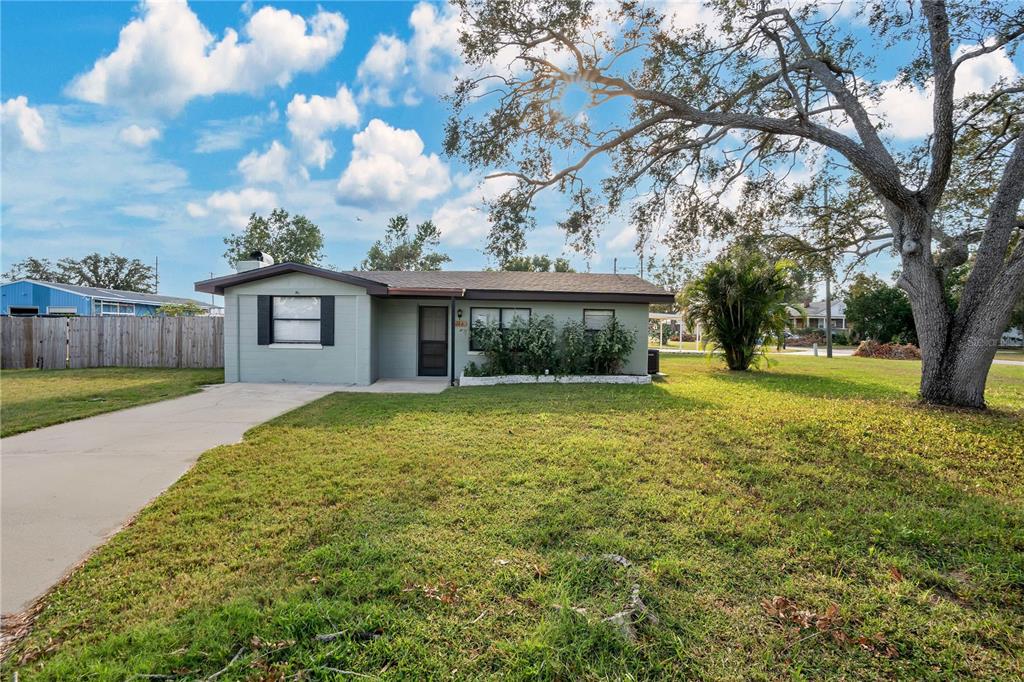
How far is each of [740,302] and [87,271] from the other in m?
55.0

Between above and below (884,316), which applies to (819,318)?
above

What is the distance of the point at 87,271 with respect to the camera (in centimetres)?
4112

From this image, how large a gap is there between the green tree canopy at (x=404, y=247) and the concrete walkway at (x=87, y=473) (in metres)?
27.8

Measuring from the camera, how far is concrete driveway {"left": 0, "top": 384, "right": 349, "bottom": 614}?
2.83 metres

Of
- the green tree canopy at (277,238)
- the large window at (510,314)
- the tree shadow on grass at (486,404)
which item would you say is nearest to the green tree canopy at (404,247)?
the green tree canopy at (277,238)

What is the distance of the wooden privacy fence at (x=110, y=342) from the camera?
44.3 feet

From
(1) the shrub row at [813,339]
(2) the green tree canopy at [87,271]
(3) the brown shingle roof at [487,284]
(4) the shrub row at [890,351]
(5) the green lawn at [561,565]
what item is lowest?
(5) the green lawn at [561,565]

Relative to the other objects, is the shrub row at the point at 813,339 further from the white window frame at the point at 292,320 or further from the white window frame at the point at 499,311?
the white window frame at the point at 292,320

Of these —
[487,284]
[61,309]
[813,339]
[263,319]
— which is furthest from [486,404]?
[813,339]

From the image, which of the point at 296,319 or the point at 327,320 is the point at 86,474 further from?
the point at 296,319

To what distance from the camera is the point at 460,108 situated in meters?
7.84

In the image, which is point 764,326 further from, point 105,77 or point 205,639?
point 105,77

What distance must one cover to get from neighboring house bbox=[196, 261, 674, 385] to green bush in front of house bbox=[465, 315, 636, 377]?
72 cm

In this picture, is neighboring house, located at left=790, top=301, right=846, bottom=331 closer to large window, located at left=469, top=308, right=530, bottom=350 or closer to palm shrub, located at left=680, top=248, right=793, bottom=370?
palm shrub, located at left=680, top=248, right=793, bottom=370
